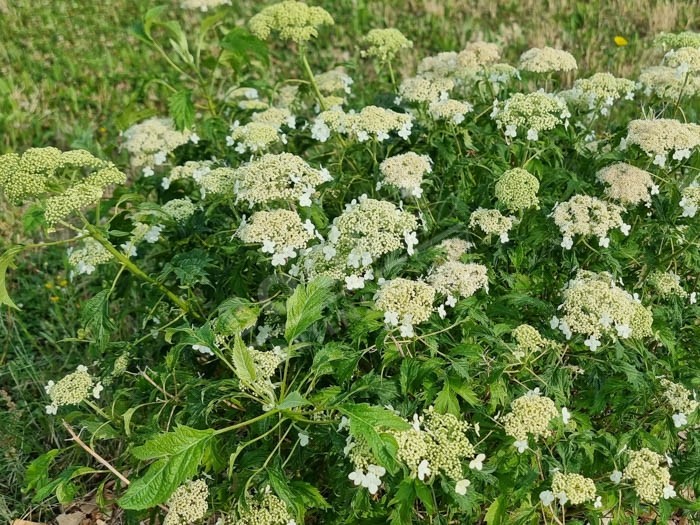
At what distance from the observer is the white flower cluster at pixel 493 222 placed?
260 cm

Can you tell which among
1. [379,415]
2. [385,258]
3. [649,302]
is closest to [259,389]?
[379,415]

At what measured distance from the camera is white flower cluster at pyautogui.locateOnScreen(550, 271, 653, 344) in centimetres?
229

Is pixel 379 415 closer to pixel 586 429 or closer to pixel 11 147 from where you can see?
pixel 586 429

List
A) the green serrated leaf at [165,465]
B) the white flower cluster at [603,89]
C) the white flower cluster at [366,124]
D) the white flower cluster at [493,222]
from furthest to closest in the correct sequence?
the white flower cluster at [603,89]
the white flower cluster at [366,124]
the white flower cluster at [493,222]
the green serrated leaf at [165,465]

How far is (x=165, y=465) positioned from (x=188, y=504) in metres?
0.28

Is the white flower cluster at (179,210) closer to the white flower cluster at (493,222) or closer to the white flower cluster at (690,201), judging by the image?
the white flower cluster at (493,222)

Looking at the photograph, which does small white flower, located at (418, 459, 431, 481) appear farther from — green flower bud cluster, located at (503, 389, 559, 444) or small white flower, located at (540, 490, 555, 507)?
small white flower, located at (540, 490, 555, 507)

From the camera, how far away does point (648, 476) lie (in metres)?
2.17

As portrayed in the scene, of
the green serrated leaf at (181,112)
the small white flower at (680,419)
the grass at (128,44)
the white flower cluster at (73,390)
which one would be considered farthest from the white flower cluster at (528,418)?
the grass at (128,44)

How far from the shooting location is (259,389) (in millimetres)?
2207

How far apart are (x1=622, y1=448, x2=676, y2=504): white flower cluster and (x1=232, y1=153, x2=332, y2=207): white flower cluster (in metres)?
1.36

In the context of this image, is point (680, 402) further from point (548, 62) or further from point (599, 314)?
point (548, 62)

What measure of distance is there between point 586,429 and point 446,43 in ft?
16.6

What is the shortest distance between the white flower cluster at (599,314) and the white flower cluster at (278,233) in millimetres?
891
